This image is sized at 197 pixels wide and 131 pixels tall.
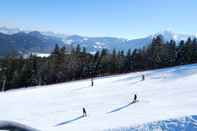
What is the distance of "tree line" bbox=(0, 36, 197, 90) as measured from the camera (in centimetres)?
8738

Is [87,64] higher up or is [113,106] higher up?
[87,64]

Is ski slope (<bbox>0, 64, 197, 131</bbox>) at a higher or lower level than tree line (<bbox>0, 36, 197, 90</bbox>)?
lower

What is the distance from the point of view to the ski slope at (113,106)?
2584 centimetres

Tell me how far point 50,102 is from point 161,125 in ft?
70.5

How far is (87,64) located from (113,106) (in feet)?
179

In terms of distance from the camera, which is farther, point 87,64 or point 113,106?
point 87,64

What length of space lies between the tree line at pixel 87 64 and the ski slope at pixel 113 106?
33.0 meters

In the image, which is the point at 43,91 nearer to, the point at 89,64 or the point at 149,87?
the point at 149,87

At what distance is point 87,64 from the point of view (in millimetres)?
90625

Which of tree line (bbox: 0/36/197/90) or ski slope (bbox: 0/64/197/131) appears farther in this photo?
tree line (bbox: 0/36/197/90)

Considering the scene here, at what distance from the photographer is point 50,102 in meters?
42.4

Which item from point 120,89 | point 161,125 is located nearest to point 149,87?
point 120,89

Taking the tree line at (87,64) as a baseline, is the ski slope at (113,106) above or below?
below

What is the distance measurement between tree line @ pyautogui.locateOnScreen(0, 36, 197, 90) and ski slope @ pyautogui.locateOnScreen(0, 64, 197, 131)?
33023 millimetres
